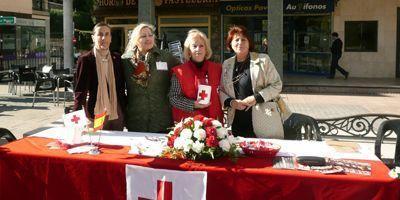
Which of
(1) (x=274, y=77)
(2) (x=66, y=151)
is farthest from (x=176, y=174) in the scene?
(1) (x=274, y=77)

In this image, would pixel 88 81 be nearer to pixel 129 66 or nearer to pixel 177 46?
pixel 129 66

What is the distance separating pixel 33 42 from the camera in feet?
105

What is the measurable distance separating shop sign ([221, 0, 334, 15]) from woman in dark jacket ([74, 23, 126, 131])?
47.7 ft

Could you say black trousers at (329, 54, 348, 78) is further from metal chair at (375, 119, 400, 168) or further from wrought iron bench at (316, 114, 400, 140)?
metal chair at (375, 119, 400, 168)

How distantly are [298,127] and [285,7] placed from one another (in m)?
14.1

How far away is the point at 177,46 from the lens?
14.7m

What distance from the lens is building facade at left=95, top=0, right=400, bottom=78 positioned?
18.2 meters

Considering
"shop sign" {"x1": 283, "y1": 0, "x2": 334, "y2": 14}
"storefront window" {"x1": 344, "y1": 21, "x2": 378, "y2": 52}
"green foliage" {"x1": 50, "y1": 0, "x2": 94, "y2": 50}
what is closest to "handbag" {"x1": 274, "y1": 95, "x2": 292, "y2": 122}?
"shop sign" {"x1": 283, "y1": 0, "x2": 334, "y2": 14}

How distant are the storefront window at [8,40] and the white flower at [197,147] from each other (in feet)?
85.4

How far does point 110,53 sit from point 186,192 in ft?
6.41

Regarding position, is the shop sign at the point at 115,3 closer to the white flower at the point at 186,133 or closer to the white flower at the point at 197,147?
the white flower at the point at 186,133

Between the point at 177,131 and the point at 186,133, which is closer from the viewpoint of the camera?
the point at 186,133

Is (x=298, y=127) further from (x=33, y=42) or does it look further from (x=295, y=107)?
(x=33, y=42)

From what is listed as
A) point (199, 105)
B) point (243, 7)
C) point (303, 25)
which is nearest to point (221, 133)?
point (199, 105)
